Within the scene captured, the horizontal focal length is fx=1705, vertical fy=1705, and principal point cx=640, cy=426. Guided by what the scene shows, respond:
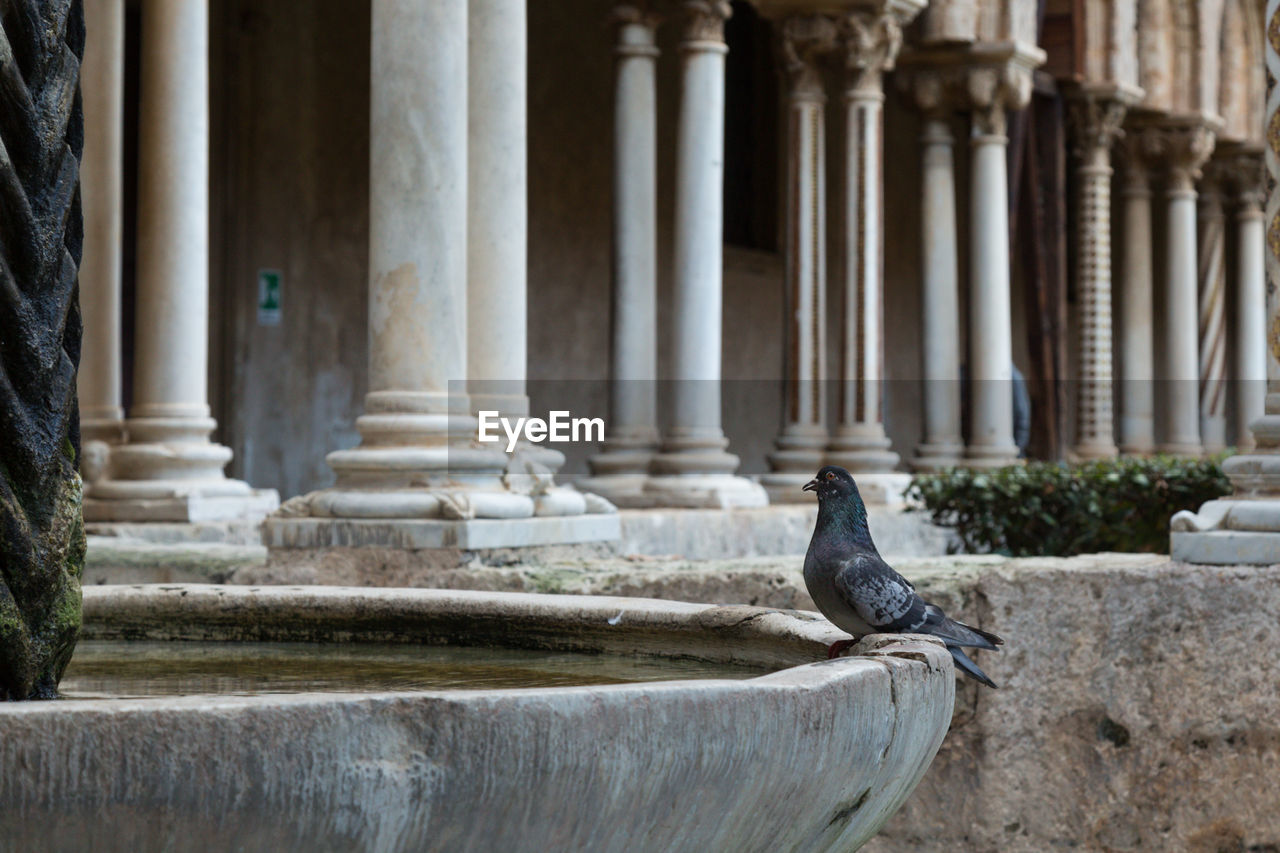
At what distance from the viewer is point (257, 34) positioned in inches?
430

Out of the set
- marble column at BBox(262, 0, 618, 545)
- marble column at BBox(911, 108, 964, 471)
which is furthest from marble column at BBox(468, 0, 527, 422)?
marble column at BBox(911, 108, 964, 471)

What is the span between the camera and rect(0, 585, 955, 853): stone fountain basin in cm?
163

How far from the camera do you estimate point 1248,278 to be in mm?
18609

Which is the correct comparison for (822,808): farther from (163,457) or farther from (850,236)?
(850,236)

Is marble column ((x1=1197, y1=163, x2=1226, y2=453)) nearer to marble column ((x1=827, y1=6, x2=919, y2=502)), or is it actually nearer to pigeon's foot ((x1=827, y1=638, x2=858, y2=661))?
marble column ((x1=827, y1=6, x2=919, y2=502))

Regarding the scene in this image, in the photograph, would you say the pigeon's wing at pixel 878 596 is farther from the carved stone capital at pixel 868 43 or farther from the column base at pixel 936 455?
the column base at pixel 936 455

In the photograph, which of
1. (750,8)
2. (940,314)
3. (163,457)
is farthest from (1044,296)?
(163,457)

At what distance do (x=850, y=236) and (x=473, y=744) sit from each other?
9.81 meters

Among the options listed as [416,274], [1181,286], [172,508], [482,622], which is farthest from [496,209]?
[1181,286]

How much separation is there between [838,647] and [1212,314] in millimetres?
16681

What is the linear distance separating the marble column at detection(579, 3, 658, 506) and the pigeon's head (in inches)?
251

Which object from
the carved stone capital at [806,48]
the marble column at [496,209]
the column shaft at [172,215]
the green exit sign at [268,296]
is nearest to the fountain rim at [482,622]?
the marble column at [496,209]

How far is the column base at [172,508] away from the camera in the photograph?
7246mm

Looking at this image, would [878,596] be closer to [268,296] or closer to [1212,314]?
[268,296]
